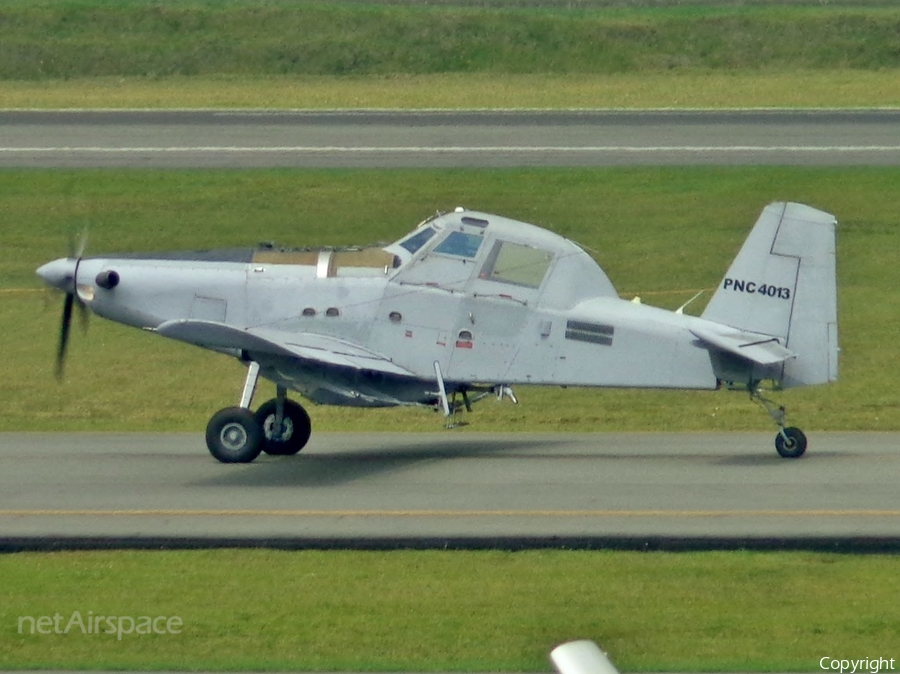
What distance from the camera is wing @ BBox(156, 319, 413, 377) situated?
47.3ft

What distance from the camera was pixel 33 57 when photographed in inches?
1810

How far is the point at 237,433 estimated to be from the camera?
1524cm

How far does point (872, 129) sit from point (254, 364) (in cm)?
2307

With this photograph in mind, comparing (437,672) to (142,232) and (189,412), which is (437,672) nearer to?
(189,412)

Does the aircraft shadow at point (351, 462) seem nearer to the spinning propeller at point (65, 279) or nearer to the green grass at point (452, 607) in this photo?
the spinning propeller at point (65, 279)

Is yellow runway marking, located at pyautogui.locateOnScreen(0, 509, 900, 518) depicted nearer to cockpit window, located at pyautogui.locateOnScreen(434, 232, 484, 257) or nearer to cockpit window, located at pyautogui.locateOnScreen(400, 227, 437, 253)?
cockpit window, located at pyautogui.locateOnScreen(434, 232, 484, 257)

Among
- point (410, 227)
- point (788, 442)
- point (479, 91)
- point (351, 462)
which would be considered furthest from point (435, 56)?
point (788, 442)

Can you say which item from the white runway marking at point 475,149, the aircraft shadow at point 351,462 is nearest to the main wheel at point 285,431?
the aircraft shadow at point 351,462

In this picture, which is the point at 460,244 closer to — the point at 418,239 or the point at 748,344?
the point at 418,239

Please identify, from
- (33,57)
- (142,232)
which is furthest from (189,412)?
(33,57)

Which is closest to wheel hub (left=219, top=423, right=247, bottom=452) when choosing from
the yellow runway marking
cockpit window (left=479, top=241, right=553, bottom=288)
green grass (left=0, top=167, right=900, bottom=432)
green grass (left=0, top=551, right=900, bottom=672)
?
the yellow runway marking

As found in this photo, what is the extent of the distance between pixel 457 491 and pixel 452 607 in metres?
3.66

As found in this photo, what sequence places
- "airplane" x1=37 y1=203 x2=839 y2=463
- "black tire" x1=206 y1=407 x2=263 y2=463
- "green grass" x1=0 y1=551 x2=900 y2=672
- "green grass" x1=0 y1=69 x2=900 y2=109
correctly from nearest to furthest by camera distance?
"green grass" x1=0 y1=551 x2=900 y2=672 → "black tire" x1=206 y1=407 x2=263 y2=463 → "airplane" x1=37 y1=203 x2=839 y2=463 → "green grass" x1=0 y1=69 x2=900 y2=109

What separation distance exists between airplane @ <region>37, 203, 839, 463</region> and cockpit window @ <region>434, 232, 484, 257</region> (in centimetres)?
1
